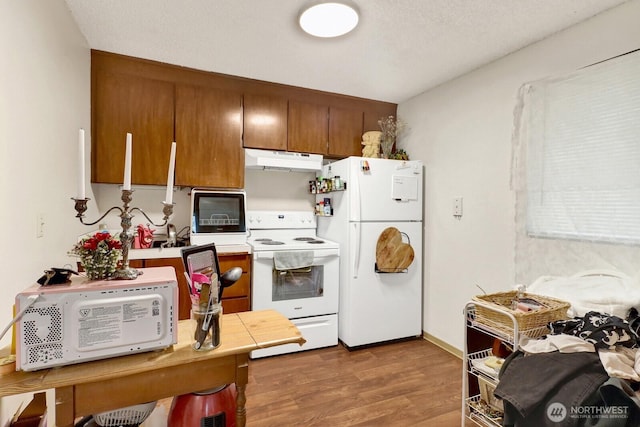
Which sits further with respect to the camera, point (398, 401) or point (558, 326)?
point (398, 401)

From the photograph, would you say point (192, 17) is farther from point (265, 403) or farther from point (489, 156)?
point (265, 403)

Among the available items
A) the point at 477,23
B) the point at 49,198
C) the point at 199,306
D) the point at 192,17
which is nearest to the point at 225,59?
Answer: the point at 192,17

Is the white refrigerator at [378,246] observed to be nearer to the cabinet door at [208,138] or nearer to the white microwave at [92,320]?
the cabinet door at [208,138]

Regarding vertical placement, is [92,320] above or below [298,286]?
above

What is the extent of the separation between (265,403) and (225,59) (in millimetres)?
2474

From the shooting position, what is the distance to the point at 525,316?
1.47 meters

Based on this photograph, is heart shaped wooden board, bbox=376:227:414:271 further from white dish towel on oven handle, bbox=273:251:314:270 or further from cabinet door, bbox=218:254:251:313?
cabinet door, bbox=218:254:251:313

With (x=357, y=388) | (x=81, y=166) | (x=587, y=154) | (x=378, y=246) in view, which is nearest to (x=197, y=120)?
(x=81, y=166)

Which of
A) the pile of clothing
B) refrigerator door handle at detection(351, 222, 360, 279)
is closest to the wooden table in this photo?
the pile of clothing

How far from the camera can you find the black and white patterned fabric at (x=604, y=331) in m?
1.22

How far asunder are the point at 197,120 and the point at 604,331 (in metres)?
2.89

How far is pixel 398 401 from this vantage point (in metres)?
2.04

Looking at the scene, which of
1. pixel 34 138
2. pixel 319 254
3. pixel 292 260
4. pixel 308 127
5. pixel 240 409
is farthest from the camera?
pixel 308 127

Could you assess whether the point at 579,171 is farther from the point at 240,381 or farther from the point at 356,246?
the point at 240,381
